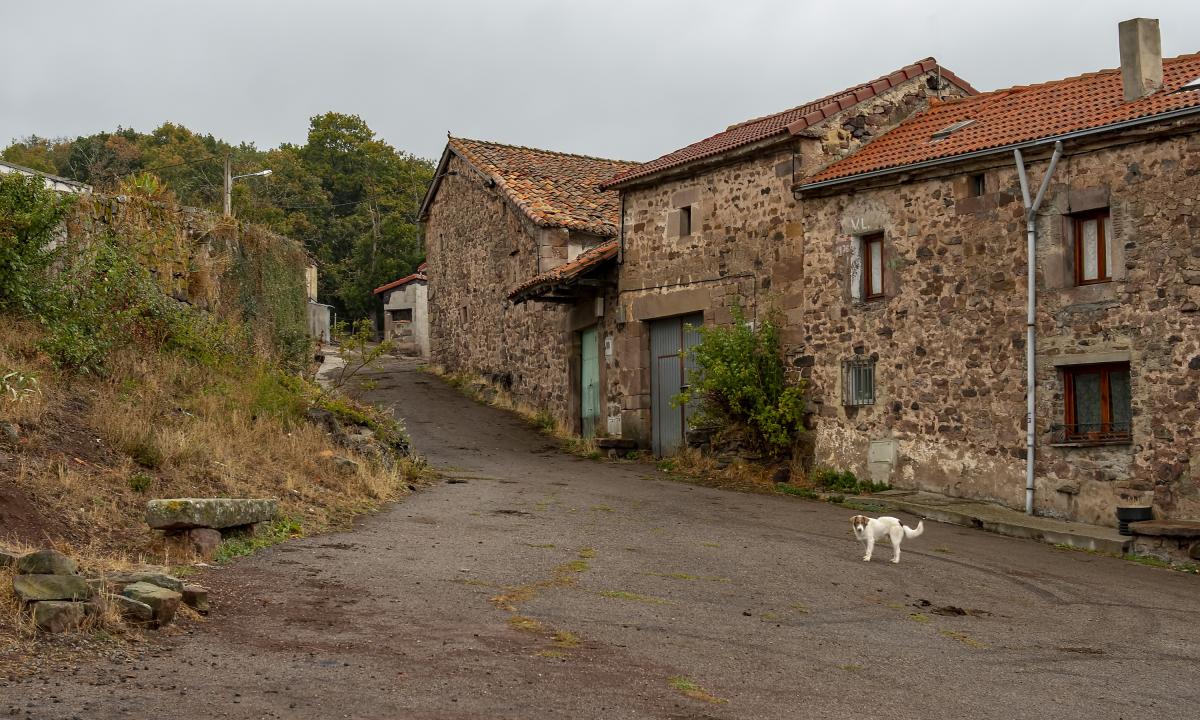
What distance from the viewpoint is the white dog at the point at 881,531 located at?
10617mm

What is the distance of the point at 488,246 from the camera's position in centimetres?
2670

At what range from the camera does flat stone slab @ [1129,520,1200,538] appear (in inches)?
461

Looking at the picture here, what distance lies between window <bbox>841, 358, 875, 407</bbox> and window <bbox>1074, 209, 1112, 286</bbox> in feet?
10.2

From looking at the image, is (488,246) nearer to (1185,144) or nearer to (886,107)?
(886,107)

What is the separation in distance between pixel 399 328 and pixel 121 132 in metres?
20.8

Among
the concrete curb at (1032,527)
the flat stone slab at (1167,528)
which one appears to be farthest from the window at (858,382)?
the flat stone slab at (1167,528)

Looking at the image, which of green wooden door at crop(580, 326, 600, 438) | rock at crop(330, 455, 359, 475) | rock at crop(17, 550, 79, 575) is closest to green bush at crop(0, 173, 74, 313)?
rock at crop(330, 455, 359, 475)

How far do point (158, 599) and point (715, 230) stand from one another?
12973 millimetres

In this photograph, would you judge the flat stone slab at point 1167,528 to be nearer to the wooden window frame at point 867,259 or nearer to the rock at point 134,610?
the wooden window frame at point 867,259

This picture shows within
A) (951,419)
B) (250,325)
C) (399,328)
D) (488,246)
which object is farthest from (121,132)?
(951,419)

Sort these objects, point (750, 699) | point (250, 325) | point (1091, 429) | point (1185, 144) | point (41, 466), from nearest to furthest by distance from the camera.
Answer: point (750, 699), point (41, 466), point (1185, 144), point (1091, 429), point (250, 325)

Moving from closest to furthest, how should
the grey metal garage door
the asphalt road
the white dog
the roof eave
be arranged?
the asphalt road, the white dog, the roof eave, the grey metal garage door

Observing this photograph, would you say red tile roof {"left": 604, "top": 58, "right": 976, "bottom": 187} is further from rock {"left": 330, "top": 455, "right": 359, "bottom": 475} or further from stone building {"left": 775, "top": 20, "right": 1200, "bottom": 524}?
rock {"left": 330, "top": 455, "right": 359, "bottom": 475}

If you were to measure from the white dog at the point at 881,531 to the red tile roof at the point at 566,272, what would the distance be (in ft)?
34.3
